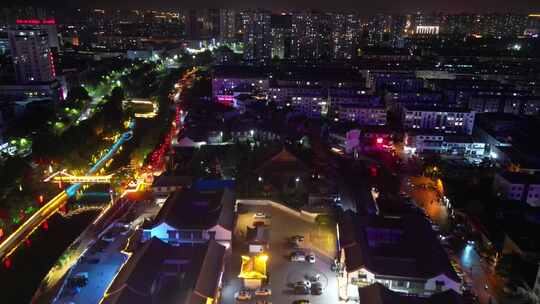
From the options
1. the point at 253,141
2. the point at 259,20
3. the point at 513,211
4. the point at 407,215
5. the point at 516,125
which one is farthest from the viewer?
the point at 259,20

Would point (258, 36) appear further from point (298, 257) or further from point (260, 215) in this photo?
point (298, 257)

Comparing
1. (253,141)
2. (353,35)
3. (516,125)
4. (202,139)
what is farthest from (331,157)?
(353,35)

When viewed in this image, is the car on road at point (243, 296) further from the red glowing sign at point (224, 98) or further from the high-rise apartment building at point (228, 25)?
the high-rise apartment building at point (228, 25)

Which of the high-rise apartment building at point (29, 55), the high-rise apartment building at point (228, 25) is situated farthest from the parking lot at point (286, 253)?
the high-rise apartment building at point (228, 25)

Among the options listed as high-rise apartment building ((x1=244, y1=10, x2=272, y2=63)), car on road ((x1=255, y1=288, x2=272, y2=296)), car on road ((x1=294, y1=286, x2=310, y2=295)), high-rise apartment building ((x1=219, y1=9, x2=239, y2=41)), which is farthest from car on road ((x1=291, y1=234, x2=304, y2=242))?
high-rise apartment building ((x1=219, y1=9, x2=239, y2=41))

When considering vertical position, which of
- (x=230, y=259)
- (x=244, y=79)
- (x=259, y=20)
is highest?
(x=259, y=20)

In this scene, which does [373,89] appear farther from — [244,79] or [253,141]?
[253,141]

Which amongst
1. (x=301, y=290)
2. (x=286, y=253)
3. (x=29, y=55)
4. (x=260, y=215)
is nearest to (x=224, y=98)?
(x=29, y=55)

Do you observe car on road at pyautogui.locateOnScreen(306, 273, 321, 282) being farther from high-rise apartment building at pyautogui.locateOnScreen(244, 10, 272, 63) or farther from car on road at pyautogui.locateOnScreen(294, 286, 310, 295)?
high-rise apartment building at pyautogui.locateOnScreen(244, 10, 272, 63)
